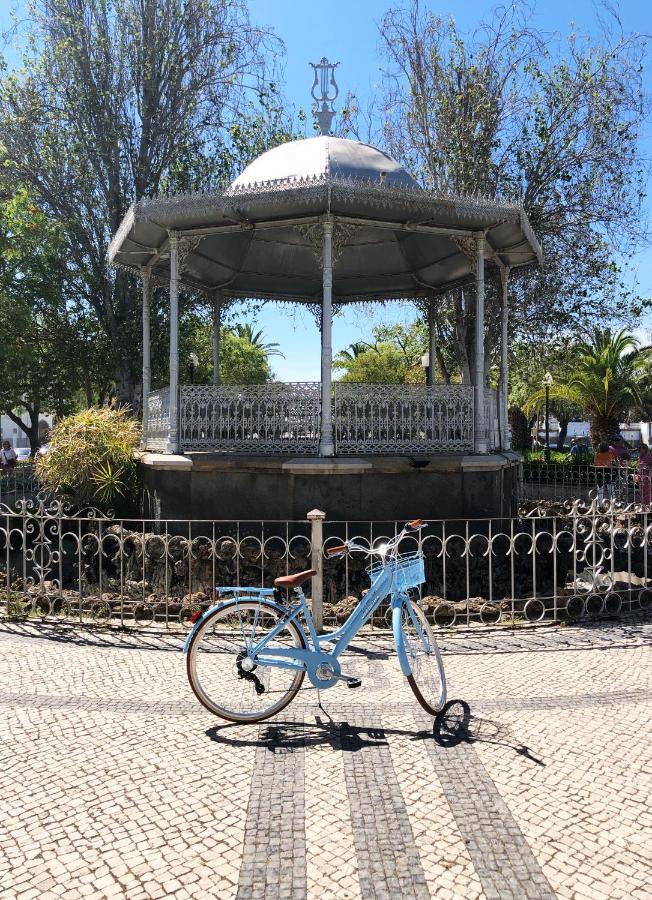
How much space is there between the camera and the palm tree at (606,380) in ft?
73.9

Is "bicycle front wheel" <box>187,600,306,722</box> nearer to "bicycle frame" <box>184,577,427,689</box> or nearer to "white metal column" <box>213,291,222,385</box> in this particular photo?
"bicycle frame" <box>184,577,427,689</box>

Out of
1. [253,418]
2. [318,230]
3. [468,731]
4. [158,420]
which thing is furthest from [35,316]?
[468,731]

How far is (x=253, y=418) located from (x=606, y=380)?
1650cm

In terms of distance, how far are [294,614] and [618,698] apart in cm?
240

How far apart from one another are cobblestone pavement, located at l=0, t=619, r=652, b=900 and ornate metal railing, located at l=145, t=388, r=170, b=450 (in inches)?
227

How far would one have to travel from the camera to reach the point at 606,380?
2236 cm

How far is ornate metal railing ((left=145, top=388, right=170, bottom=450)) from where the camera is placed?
1070cm

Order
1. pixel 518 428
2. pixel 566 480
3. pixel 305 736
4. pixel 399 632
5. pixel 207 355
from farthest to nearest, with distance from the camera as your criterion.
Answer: pixel 518 428 < pixel 207 355 < pixel 566 480 < pixel 399 632 < pixel 305 736

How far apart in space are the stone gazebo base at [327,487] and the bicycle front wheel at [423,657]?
15.4 ft

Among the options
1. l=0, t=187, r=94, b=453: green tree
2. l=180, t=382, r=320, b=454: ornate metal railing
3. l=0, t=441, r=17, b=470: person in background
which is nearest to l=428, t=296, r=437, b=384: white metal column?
l=180, t=382, r=320, b=454: ornate metal railing

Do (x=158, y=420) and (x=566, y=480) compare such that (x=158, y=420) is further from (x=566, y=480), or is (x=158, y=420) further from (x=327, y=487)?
(x=566, y=480)

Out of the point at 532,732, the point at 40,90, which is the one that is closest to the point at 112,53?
the point at 40,90

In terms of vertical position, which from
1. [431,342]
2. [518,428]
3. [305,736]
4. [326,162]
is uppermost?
[326,162]

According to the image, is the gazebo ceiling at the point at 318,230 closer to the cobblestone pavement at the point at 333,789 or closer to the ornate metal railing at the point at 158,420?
the ornate metal railing at the point at 158,420
